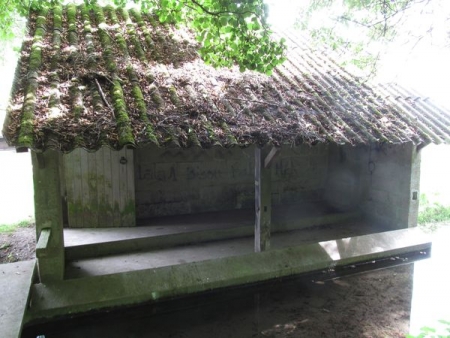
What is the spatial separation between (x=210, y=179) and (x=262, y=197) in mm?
2709

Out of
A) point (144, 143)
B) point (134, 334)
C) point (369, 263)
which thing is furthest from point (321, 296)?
point (144, 143)

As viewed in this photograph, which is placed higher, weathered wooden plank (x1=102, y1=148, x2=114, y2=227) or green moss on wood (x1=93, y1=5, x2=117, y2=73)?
green moss on wood (x1=93, y1=5, x2=117, y2=73)

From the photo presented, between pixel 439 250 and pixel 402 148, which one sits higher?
pixel 402 148

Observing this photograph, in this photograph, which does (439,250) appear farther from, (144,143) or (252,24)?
(144,143)

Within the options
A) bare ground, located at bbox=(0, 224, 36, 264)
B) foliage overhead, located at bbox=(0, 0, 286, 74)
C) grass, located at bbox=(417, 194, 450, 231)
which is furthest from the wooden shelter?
grass, located at bbox=(417, 194, 450, 231)

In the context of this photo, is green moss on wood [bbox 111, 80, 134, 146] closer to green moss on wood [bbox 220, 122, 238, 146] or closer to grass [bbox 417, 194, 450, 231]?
green moss on wood [bbox 220, 122, 238, 146]

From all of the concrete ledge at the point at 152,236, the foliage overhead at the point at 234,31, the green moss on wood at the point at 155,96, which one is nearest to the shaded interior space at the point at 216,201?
the concrete ledge at the point at 152,236

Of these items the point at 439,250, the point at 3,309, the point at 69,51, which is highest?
the point at 69,51

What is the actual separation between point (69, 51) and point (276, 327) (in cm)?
532

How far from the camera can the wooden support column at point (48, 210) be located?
4676mm

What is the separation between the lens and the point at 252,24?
15.7 feet

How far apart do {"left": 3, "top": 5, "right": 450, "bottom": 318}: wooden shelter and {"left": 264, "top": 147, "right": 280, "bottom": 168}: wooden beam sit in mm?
30

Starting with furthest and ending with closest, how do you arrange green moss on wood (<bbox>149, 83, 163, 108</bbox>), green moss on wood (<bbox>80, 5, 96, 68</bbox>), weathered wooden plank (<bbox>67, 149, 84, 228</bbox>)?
weathered wooden plank (<bbox>67, 149, 84, 228</bbox>)
green moss on wood (<bbox>80, 5, 96, 68</bbox>)
green moss on wood (<bbox>149, 83, 163, 108</bbox>)

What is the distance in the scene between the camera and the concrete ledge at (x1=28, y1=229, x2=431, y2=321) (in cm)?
461
